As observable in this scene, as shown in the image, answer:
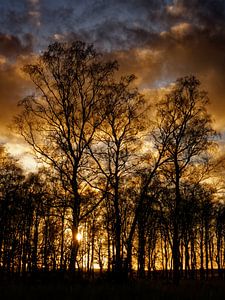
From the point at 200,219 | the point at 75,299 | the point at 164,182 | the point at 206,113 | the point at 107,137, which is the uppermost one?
the point at 206,113

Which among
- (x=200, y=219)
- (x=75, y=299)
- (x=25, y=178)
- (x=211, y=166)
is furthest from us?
(x=200, y=219)

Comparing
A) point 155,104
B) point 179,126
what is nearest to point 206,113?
point 179,126

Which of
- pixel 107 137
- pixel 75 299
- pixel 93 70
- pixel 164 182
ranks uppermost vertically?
pixel 93 70

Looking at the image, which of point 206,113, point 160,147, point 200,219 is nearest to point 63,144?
Answer: point 160,147

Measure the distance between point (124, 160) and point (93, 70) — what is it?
6.25m

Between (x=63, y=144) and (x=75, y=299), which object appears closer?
(x=75, y=299)

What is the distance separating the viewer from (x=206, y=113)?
23016mm

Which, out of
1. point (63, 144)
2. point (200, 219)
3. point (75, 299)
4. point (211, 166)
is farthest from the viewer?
point (200, 219)

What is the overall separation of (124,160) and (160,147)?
3.12 meters

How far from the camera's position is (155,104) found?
77.4ft

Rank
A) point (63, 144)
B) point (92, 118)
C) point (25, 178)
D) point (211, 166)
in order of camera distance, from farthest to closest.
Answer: point (25, 178) < point (211, 166) < point (92, 118) < point (63, 144)

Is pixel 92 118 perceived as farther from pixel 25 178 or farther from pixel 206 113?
pixel 25 178

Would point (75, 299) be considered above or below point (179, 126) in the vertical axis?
below

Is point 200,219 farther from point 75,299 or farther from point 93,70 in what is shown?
point 75,299
